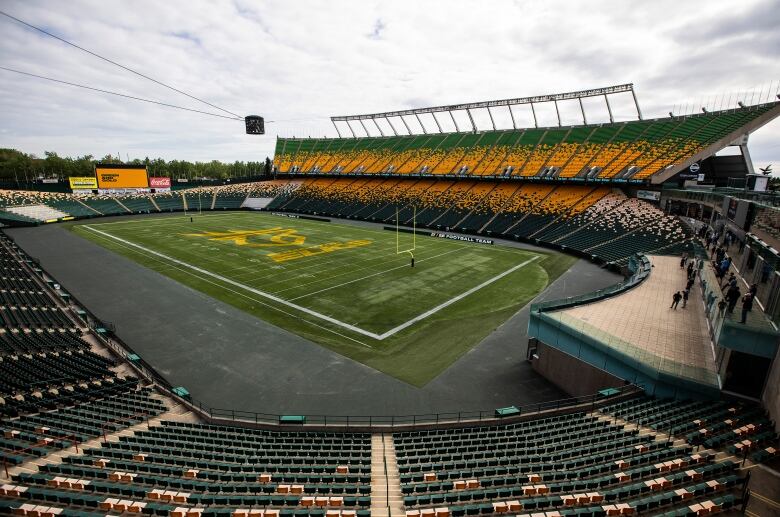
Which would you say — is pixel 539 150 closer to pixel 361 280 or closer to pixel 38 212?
pixel 361 280

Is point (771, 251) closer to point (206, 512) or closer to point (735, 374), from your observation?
point (735, 374)

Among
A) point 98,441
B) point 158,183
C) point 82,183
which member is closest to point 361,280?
point 98,441

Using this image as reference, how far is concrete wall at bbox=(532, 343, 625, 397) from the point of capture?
1737 cm

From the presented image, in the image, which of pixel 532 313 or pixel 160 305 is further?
A: pixel 160 305

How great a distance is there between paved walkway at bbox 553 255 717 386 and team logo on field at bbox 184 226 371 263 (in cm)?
3252

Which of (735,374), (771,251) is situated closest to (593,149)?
(771,251)

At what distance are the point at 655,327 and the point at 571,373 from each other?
523cm

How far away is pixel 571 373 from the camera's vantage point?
18656 millimetres

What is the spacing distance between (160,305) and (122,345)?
7.08 meters

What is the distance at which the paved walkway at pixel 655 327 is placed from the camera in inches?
633

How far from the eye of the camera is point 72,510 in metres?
8.94

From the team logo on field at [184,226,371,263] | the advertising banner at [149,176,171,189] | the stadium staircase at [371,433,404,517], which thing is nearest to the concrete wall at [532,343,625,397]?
the stadium staircase at [371,433,404,517]

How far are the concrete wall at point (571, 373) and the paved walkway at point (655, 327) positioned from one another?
1.53 metres

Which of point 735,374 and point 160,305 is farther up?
point 735,374
